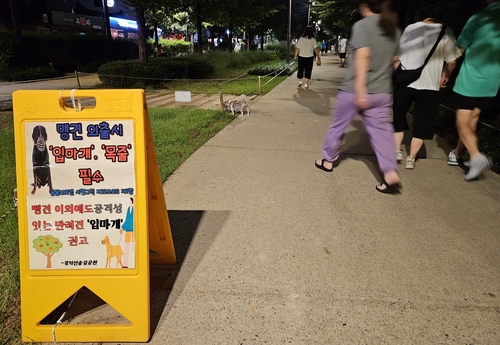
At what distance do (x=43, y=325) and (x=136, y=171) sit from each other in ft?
3.13

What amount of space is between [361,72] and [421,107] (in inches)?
51.7

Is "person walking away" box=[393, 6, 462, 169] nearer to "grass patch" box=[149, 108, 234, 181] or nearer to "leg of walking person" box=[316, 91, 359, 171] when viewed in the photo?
"leg of walking person" box=[316, 91, 359, 171]

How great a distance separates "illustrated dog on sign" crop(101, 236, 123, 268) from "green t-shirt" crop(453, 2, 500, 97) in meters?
3.82

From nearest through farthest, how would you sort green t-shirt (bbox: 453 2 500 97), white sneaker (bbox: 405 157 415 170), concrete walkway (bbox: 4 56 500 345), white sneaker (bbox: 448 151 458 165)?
concrete walkway (bbox: 4 56 500 345)
green t-shirt (bbox: 453 2 500 97)
white sneaker (bbox: 405 157 415 170)
white sneaker (bbox: 448 151 458 165)

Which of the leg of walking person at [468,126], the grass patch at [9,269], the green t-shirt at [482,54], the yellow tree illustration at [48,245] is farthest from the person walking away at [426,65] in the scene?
the grass patch at [9,269]

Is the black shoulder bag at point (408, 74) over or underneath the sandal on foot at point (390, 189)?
over

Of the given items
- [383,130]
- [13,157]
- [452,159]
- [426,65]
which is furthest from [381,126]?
[13,157]

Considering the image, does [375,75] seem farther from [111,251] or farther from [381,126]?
[111,251]

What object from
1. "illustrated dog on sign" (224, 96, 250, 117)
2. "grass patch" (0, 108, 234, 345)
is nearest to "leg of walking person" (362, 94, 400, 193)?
"grass patch" (0, 108, 234, 345)

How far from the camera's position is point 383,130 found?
12.1ft

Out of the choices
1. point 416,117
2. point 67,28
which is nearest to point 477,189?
point 416,117

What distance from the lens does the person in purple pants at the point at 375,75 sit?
3494mm

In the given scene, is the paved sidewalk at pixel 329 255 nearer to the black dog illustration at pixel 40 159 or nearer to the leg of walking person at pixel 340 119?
the leg of walking person at pixel 340 119

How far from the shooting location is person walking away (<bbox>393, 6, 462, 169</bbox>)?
13.7 feet
